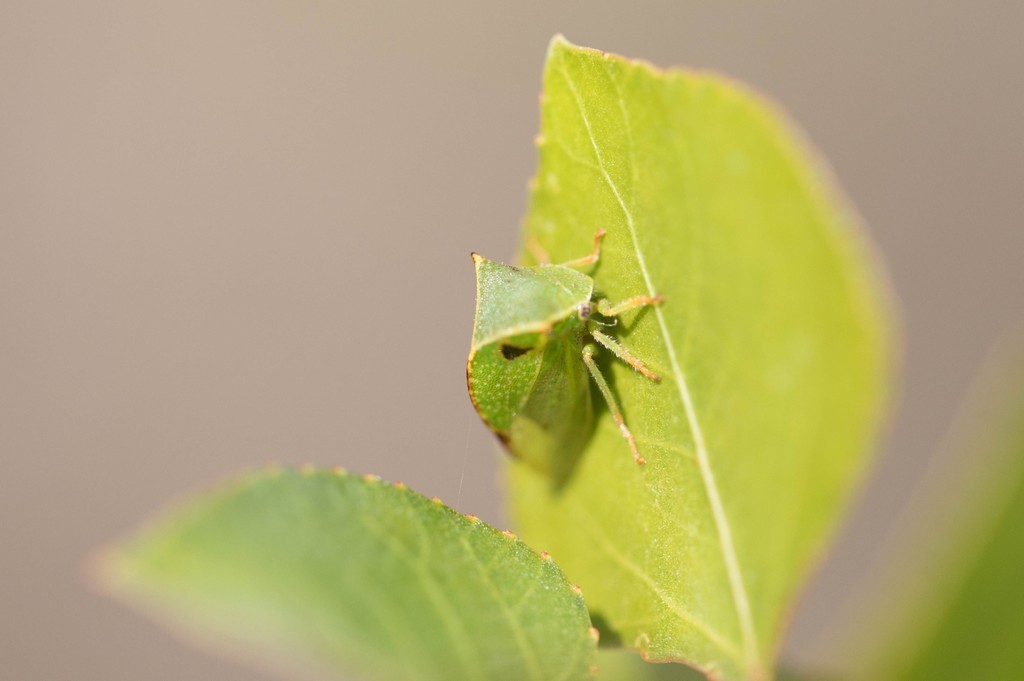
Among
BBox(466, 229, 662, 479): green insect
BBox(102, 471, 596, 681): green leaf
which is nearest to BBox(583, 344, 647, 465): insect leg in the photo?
BBox(466, 229, 662, 479): green insect

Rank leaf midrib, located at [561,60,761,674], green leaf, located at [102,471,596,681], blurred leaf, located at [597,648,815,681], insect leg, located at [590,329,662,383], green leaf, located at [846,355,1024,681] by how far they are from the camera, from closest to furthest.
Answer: green leaf, located at [102,471,596,681], green leaf, located at [846,355,1024,681], leaf midrib, located at [561,60,761,674], insect leg, located at [590,329,662,383], blurred leaf, located at [597,648,815,681]

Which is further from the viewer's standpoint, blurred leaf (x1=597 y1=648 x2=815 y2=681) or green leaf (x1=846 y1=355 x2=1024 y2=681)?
blurred leaf (x1=597 y1=648 x2=815 y2=681)

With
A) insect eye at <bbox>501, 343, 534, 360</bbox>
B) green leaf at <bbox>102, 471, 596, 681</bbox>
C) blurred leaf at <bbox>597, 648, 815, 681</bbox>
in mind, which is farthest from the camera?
insect eye at <bbox>501, 343, 534, 360</bbox>

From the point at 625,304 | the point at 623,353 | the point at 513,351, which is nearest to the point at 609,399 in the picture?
the point at 623,353

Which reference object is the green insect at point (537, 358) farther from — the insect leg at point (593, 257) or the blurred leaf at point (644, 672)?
the blurred leaf at point (644, 672)

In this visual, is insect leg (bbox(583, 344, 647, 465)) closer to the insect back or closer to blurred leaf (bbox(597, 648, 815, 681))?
the insect back

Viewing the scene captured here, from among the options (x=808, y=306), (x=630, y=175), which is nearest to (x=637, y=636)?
(x=808, y=306)

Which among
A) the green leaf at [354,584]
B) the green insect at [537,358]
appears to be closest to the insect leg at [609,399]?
the green insect at [537,358]

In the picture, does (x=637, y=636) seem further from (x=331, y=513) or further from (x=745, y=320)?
(x=331, y=513)
